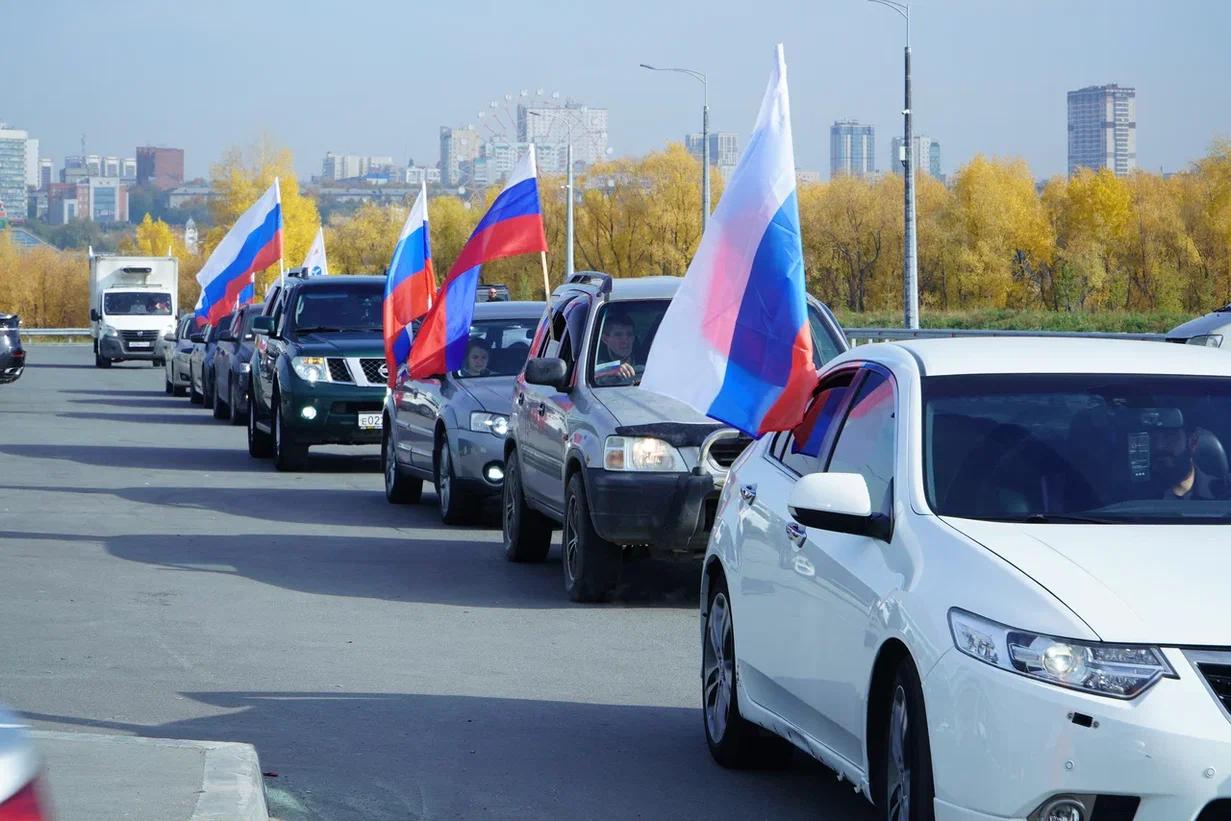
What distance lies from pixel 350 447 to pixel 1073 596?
68.7 ft

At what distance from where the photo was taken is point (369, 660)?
9219 millimetres

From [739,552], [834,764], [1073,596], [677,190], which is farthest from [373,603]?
[677,190]

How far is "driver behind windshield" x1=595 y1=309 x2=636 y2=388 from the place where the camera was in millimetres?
11508

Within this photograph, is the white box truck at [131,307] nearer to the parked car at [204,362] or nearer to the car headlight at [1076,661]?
the parked car at [204,362]

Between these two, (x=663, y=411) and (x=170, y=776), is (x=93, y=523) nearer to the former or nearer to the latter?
(x=663, y=411)

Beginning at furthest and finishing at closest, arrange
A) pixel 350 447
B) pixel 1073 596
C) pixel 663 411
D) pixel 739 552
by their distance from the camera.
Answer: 1. pixel 350 447
2. pixel 663 411
3. pixel 739 552
4. pixel 1073 596

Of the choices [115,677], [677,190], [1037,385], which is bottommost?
[115,677]

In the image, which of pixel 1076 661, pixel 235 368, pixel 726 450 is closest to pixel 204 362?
pixel 235 368

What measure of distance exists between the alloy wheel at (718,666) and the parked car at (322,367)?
12.7 m

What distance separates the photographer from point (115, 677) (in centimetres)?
866

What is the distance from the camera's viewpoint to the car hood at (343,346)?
65.8 feet

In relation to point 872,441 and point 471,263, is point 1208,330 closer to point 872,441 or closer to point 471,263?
point 471,263

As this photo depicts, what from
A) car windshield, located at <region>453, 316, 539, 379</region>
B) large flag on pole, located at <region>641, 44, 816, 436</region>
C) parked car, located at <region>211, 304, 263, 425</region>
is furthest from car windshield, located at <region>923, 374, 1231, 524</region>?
parked car, located at <region>211, 304, 263, 425</region>

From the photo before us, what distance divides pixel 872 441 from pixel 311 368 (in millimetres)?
14675
